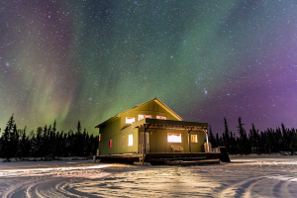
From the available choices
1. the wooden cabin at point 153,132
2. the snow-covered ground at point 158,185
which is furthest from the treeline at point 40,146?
the snow-covered ground at point 158,185

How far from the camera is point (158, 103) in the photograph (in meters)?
22.7

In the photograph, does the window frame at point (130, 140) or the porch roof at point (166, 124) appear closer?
the porch roof at point (166, 124)

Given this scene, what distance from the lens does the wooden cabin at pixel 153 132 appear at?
17.8m

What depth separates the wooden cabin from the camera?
699 inches

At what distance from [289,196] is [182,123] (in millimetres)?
13961

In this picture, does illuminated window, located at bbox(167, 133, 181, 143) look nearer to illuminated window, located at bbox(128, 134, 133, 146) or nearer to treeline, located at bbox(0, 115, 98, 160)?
illuminated window, located at bbox(128, 134, 133, 146)

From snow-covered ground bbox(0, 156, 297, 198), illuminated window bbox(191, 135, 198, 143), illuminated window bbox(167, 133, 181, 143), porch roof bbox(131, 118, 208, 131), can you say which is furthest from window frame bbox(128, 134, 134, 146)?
snow-covered ground bbox(0, 156, 297, 198)

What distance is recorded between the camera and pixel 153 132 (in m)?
19.0

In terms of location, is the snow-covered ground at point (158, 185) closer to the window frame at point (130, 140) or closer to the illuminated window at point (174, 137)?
the window frame at point (130, 140)

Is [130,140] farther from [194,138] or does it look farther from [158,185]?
[158,185]

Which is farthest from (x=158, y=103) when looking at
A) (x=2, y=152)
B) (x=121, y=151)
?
(x=2, y=152)

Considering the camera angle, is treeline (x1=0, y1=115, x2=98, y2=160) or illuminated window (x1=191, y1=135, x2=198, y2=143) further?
treeline (x1=0, y1=115, x2=98, y2=160)

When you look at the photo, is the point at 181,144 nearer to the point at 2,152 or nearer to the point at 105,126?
the point at 105,126

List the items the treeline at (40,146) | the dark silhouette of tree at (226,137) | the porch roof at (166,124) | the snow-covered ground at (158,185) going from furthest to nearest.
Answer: the dark silhouette of tree at (226,137) < the treeline at (40,146) < the porch roof at (166,124) < the snow-covered ground at (158,185)
